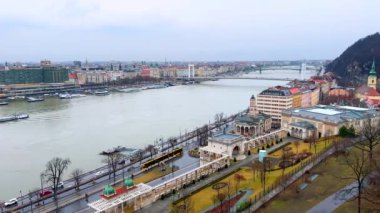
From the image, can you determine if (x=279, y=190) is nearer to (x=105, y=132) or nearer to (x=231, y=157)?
(x=231, y=157)

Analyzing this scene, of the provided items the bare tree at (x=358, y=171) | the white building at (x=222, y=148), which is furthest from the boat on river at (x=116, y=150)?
the bare tree at (x=358, y=171)

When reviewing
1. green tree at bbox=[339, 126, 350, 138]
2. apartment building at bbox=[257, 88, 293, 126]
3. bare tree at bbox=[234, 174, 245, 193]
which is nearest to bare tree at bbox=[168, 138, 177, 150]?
bare tree at bbox=[234, 174, 245, 193]

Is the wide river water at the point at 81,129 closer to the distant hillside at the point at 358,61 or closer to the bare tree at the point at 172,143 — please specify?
the bare tree at the point at 172,143

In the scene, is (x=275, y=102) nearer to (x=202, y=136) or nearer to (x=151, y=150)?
(x=202, y=136)

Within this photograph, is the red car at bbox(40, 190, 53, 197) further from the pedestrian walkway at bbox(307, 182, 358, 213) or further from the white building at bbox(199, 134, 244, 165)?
the pedestrian walkway at bbox(307, 182, 358, 213)

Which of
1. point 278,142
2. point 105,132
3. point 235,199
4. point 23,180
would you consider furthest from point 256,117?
point 23,180
